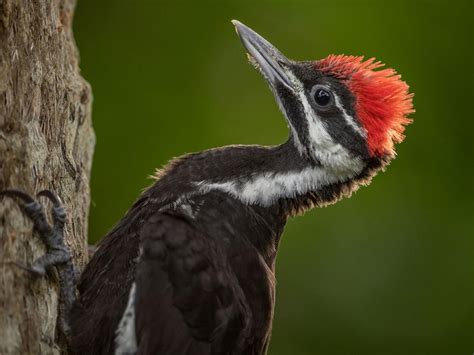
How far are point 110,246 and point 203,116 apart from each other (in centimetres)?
270

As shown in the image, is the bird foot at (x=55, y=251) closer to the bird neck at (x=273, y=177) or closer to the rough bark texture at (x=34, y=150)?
the rough bark texture at (x=34, y=150)

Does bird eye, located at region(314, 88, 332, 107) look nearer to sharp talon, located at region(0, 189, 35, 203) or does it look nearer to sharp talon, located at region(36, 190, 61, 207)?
sharp talon, located at region(36, 190, 61, 207)

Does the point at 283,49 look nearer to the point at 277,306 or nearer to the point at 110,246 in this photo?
the point at 277,306

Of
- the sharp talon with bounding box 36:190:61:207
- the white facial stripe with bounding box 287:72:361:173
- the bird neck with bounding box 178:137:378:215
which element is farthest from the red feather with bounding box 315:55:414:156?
the sharp talon with bounding box 36:190:61:207

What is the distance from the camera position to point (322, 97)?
4.92 metres

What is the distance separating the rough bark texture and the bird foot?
0.13 ft

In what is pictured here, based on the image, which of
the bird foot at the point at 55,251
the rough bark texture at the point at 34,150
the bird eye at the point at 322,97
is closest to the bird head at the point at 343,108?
the bird eye at the point at 322,97

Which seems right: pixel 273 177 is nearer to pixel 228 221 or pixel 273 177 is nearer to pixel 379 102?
pixel 228 221

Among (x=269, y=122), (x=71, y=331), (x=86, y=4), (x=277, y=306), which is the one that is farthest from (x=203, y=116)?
(x=71, y=331)

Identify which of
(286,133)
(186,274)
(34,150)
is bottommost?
(186,274)

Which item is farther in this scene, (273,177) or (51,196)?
(273,177)

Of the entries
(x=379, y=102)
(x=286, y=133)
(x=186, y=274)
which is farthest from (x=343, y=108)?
(x=286, y=133)

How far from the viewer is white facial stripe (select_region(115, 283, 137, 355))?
13.4ft

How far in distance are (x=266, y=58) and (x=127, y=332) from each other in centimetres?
191
